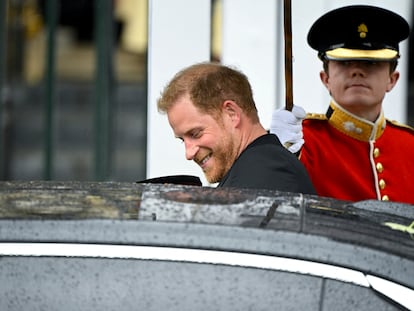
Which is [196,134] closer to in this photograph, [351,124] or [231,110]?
[231,110]

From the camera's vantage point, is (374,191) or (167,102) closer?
(167,102)

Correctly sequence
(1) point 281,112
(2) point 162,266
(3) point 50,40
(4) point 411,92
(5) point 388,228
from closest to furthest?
(2) point 162,266, (5) point 388,228, (1) point 281,112, (4) point 411,92, (3) point 50,40

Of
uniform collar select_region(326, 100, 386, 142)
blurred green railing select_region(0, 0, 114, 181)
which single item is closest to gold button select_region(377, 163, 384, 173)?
uniform collar select_region(326, 100, 386, 142)

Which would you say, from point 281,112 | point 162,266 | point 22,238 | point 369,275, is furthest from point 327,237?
point 281,112

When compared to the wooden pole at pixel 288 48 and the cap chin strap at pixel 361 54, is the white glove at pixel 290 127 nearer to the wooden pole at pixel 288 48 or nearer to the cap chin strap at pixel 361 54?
the wooden pole at pixel 288 48

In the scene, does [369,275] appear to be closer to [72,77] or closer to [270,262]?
[270,262]

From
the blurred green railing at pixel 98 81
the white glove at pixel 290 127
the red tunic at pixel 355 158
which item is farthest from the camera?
the blurred green railing at pixel 98 81

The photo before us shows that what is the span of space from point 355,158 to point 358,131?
4.4 inches

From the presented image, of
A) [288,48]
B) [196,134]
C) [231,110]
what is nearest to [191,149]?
[196,134]

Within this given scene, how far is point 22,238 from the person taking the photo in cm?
227

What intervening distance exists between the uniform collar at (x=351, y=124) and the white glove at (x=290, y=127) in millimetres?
217

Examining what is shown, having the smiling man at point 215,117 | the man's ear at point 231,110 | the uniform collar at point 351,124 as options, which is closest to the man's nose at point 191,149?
the smiling man at point 215,117

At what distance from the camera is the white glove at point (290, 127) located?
446 cm

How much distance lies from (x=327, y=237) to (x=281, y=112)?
227 cm
